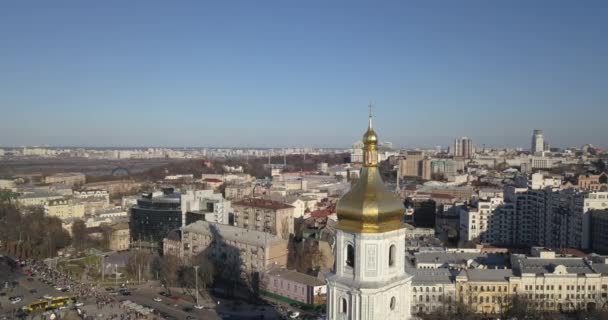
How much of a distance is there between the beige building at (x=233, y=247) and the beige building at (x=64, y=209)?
61.9 ft

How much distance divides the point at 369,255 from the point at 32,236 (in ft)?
120

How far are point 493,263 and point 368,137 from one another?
2102 cm

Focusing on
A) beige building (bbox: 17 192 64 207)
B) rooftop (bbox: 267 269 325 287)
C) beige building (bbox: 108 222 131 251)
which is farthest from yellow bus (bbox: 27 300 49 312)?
beige building (bbox: 17 192 64 207)

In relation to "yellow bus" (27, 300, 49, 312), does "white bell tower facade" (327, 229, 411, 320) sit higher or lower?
higher

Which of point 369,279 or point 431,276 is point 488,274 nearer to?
point 431,276

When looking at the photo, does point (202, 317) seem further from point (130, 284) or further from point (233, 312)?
point (130, 284)

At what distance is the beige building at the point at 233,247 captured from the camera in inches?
1215

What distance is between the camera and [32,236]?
40.3m

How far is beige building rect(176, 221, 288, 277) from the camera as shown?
30.9 m

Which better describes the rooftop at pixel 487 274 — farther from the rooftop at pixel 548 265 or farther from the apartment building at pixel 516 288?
the rooftop at pixel 548 265

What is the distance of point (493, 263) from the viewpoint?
95.6ft

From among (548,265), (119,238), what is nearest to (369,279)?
(548,265)

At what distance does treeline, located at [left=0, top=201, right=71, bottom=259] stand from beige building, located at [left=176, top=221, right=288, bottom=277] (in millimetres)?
8999

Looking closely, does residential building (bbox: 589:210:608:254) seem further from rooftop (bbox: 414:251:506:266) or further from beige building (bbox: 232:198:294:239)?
beige building (bbox: 232:198:294:239)
